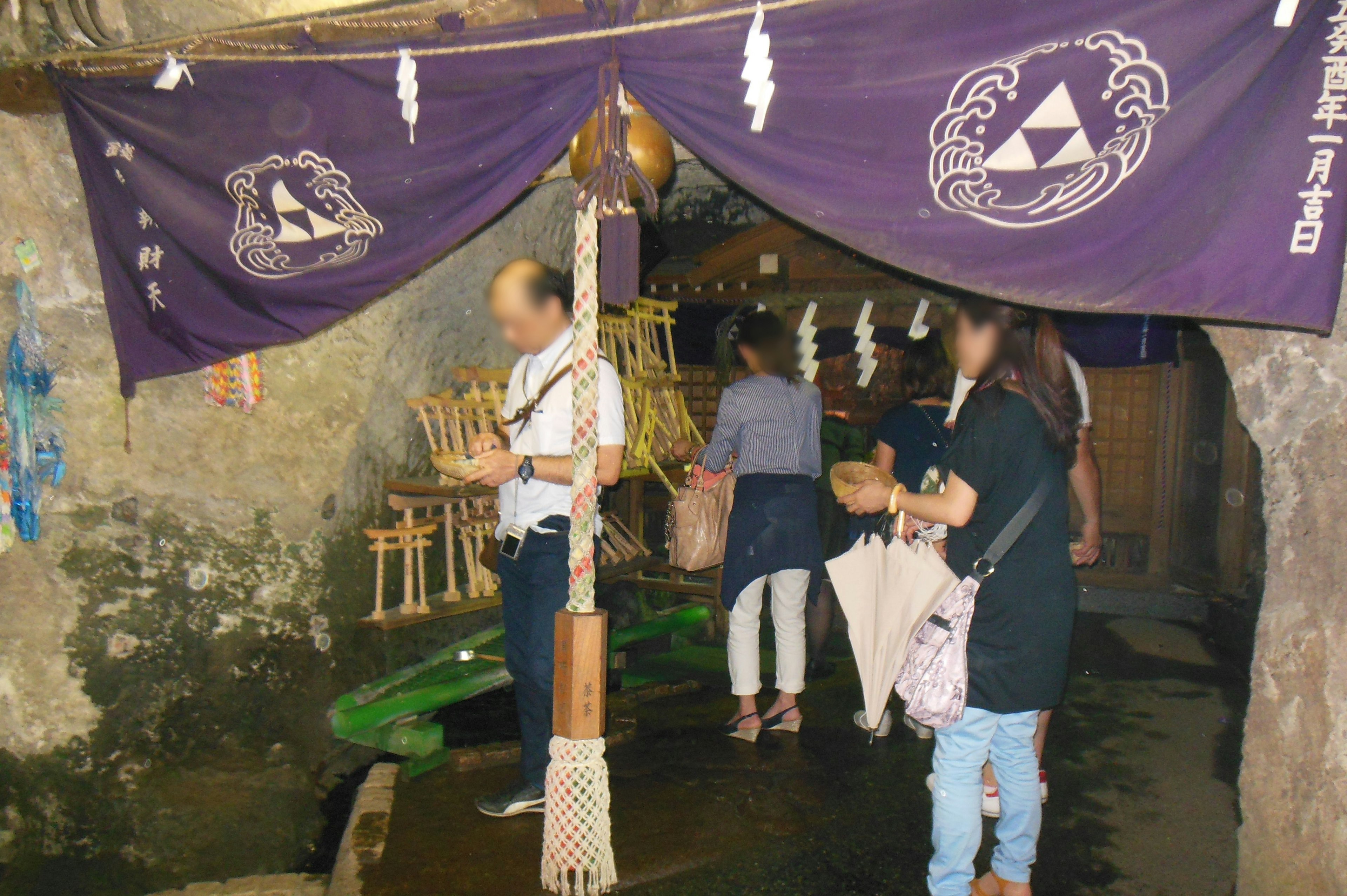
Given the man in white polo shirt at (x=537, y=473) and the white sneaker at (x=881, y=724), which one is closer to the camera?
the man in white polo shirt at (x=537, y=473)

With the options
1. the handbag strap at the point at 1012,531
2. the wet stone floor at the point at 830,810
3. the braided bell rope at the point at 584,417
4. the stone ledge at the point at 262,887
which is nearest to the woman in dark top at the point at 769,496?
the wet stone floor at the point at 830,810

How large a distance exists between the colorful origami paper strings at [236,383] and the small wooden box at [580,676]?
2.54 meters

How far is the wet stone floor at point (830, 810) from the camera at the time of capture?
3473 millimetres

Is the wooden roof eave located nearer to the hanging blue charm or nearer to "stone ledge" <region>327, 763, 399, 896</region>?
the hanging blue charm

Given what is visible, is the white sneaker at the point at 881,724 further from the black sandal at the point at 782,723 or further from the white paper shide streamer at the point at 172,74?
the white paper shide streamer at the point at 172,74

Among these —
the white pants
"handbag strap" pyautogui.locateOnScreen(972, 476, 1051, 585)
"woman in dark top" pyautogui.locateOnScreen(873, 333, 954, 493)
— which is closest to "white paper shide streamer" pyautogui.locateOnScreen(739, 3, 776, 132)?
Answer: "handbag strap" pyautogui.locateOnScreen(972, 476, 1051, 585)

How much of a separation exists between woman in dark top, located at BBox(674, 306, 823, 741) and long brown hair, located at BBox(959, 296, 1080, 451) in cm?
176

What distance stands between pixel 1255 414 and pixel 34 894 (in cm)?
579

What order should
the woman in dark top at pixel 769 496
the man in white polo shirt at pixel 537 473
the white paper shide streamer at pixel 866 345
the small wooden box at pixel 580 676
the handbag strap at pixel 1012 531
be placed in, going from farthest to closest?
the white paper shide streamer at pixel 866 345, the woman in dark top at pixel 769 496, the man in white polo shirt at pixel 537 473, the small wooden box at pixel 580 676, the handbag strap at pixel 1012 531

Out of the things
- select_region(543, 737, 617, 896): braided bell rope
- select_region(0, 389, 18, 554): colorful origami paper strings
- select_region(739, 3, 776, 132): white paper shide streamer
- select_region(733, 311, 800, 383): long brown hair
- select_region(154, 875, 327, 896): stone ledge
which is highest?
select_region(739, 3, 776, 132): white paper shide streamer

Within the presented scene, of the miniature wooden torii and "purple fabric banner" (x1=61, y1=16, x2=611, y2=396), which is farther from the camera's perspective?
the miniature wooden torii

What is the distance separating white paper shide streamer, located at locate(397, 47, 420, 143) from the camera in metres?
3.22

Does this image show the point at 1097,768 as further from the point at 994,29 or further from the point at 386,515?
the point at 386,515

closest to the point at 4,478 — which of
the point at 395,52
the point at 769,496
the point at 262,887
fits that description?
the point at 262,887
